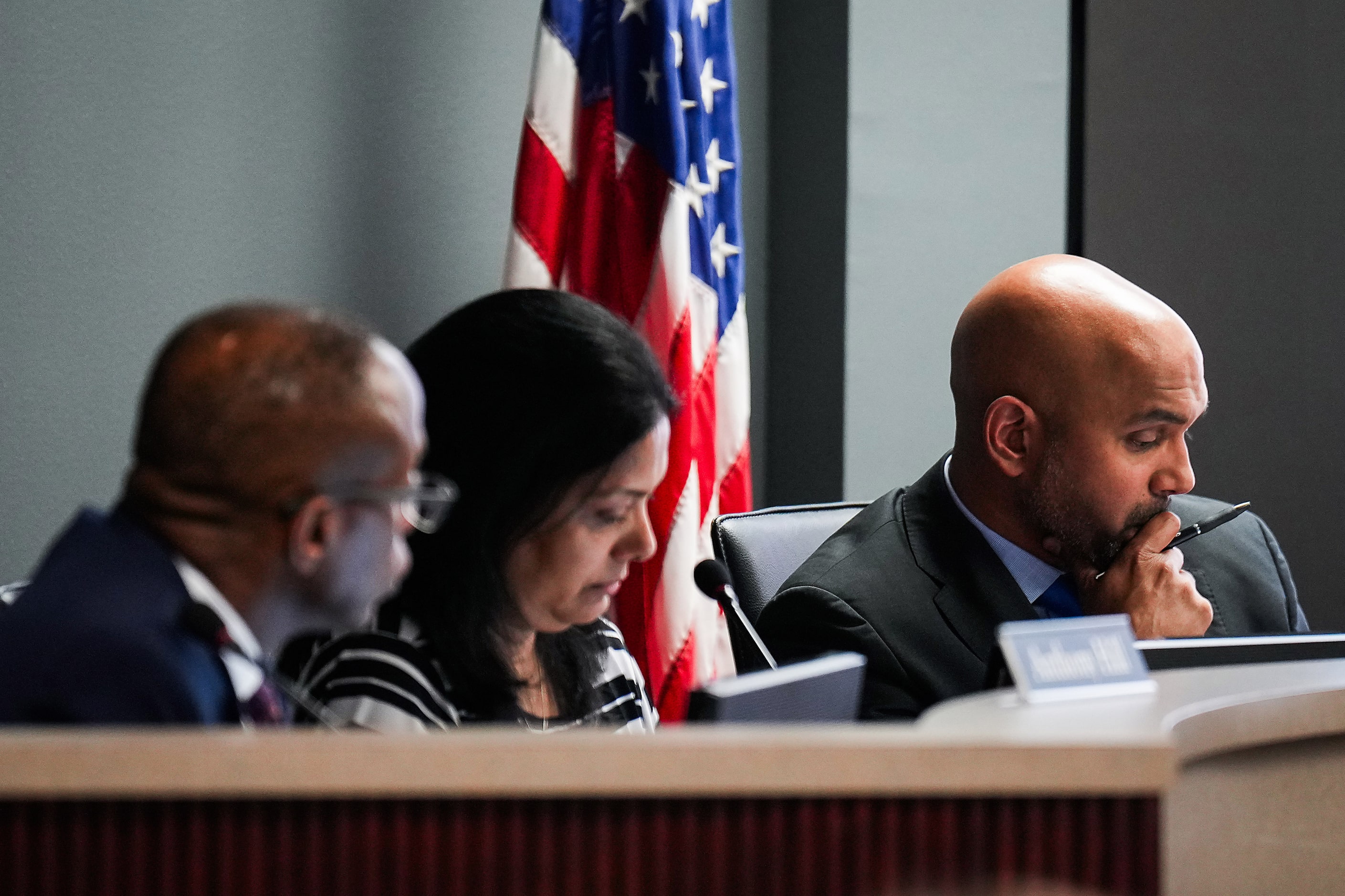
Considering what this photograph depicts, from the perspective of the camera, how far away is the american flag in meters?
2.77

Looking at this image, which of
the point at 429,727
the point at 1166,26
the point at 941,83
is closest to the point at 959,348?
the point at 429,727

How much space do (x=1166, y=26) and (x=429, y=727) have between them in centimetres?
311

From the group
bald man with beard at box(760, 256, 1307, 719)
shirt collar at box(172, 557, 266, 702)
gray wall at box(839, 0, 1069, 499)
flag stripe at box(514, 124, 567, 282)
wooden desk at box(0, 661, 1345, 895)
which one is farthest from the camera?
gray wall at box(839, 0, 1069, 499)

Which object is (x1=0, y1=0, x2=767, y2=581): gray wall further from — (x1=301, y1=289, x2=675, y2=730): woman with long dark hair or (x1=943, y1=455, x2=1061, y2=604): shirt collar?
(x1=943, y1=455, x2=1061, y2=604): shirt collar

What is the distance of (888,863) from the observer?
2.60 feet

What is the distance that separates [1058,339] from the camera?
216cm

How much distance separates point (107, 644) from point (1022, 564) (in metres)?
1.51

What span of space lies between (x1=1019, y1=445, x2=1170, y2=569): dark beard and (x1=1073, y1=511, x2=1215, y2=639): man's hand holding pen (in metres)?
0.02

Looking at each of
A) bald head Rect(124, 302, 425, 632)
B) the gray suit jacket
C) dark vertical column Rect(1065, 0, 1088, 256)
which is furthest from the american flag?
bald head Rect(124, 302, 425, 632)

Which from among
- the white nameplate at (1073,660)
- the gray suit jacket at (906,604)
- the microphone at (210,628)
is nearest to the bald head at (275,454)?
the microphone at (210,628)

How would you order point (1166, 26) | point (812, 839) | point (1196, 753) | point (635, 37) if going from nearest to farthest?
point (812, 839) < point (1196, 753) < point (635, 37) < point (1166, 26)

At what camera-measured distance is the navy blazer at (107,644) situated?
3.26 feet

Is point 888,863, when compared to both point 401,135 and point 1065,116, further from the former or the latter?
point 1065,116

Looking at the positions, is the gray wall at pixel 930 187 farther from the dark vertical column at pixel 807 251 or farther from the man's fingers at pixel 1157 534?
the man's fingers at pixel 1157 534
